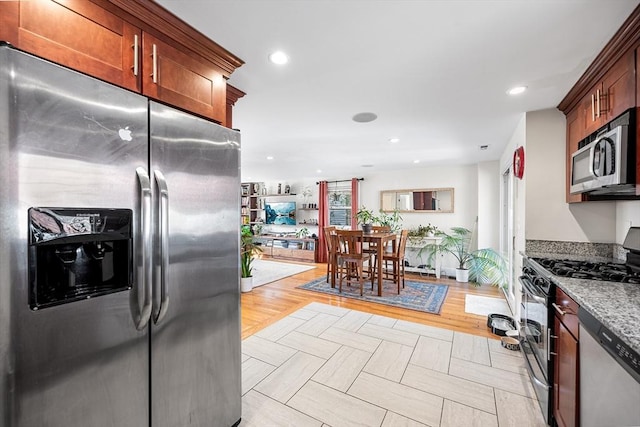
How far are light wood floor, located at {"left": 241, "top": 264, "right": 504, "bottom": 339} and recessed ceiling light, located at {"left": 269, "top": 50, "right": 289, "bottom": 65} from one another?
2625 mm

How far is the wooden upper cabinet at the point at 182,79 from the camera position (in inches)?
51.9

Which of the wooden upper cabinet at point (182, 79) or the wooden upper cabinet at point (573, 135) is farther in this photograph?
the wooden upper cabinet at point (573, 135)

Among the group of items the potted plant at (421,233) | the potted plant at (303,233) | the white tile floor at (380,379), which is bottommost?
the white tile floor at (380,379)

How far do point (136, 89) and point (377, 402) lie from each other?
7.70 ft

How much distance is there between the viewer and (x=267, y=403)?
6.21 ft

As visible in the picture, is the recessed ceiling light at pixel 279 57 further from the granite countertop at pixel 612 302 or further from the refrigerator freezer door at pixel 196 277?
the granite countertop at pixel 612 302

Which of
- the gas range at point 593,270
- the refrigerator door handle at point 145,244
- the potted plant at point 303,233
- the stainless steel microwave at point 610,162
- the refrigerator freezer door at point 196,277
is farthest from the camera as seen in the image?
the potted plant at point 303,233

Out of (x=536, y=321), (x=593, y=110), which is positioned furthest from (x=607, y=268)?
(x=593, y=110)

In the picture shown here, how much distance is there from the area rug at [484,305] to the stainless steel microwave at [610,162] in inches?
89.6

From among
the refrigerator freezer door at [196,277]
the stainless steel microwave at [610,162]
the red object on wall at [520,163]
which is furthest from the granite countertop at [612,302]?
the refrigerator freezer door at [196,277]

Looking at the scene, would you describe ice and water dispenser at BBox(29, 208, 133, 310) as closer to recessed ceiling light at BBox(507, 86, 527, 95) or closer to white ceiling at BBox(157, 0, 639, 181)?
white ceiling at BBox(157, 0, 639, 181)

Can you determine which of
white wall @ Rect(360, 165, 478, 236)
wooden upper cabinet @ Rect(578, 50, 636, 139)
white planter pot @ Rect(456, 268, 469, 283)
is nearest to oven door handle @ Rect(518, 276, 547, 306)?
wooden upper cabinet @ Rect(578, 50, 636, 139)

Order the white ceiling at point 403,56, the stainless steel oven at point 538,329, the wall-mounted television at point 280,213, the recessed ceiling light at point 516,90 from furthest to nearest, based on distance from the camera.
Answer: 1. the wall-mounted television at point 280,213
2. the recessed ceiling light at point 516,90
3. the stainless steel oven at point 538,329
4. the white ceiling at point 403,56

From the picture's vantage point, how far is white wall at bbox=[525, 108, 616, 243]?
2.40 m
